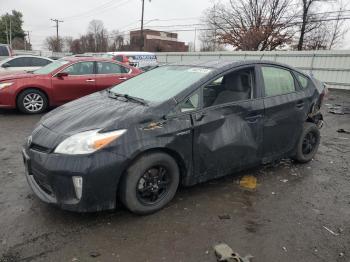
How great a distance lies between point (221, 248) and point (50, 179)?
5.40 ft

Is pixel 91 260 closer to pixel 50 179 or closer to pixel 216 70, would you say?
pixel 50 179

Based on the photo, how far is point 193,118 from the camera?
351cm

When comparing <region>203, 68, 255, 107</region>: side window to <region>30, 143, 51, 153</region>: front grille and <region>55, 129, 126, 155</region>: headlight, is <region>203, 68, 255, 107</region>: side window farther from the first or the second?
<region>30, 143, 51, 153</region>: front grille

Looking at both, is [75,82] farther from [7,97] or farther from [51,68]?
[7,97]

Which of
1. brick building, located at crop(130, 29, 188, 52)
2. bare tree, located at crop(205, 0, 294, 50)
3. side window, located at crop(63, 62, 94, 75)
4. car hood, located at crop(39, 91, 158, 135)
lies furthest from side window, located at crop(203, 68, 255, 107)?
brick building, located at crop(130, 29, 188, 52)

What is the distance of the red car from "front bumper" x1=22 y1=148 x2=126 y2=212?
5.65 m

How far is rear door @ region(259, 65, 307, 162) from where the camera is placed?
4.23 metres

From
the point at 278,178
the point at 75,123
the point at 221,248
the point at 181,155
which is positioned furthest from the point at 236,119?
the point at 75,123

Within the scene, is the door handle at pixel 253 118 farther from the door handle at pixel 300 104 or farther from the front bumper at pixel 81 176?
the front bumper at pixel 81 176

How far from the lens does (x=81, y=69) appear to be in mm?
9008

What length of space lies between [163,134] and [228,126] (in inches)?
34.7

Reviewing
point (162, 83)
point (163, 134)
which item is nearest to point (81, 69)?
point (162, 83)

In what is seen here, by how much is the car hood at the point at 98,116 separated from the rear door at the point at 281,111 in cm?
168

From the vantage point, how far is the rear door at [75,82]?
867cm
